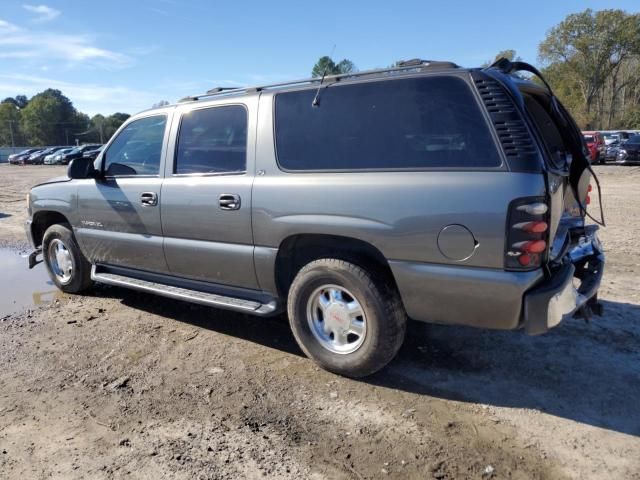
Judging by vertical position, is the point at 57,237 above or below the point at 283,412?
above

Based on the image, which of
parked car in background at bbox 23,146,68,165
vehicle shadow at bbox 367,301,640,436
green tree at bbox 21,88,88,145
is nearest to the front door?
vehicle shadow at bbox 367,301,640,436

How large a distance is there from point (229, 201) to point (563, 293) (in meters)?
2.36

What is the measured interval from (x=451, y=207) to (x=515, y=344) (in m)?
1.71

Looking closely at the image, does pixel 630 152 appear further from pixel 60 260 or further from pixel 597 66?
pixel 597 66

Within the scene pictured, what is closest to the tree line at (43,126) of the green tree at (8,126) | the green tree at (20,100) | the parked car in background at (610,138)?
the green tree at (8,126)

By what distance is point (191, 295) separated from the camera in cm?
429

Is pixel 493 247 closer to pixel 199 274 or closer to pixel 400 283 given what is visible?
pixel 400 283

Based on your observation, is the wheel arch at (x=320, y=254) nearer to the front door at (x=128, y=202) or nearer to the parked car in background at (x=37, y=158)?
the front door at (x=128, y=202)

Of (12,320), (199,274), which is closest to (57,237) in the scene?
(12,320)

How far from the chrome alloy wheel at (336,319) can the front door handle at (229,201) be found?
2.95 ft

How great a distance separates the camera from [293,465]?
2.71 m

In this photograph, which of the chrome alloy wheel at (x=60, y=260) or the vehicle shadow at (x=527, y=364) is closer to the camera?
the vehicle shadow at (x=527, y=364)

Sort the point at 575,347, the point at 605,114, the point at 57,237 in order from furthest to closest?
the point at 605,114 → the point at 57,237 → the point at 575,347

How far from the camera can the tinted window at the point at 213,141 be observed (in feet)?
13.2
